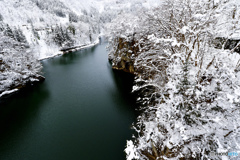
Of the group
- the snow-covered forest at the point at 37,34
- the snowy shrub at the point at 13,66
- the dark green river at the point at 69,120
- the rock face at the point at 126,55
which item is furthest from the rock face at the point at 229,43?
the snowy shrub at the point at 13,66

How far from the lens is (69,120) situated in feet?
50.4

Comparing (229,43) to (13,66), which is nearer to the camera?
(229,43)

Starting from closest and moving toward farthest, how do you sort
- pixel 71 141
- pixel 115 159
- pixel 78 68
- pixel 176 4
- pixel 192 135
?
pixel 192 135, pixel 176 4, pixel 115 159, pixel 71 141, pixel 78 68

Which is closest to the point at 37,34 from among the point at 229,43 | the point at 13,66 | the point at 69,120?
the point at 13,66

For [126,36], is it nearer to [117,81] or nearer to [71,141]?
[117,81]

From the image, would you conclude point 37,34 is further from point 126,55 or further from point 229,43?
point 229,43

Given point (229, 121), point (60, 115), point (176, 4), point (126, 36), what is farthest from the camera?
point (126, 36)

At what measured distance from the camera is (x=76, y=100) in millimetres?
19516

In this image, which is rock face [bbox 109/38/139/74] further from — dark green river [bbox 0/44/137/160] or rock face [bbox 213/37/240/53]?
rock face [bbox 213/37/240/53]

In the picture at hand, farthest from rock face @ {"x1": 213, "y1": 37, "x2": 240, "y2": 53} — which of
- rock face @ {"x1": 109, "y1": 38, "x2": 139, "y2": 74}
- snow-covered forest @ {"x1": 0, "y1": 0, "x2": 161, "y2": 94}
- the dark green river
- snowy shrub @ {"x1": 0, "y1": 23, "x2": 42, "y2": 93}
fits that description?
snowy shrub @ {"x1": 0, "y1": 23, "x2": 42, "y2": 93}

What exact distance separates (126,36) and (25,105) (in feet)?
75.6

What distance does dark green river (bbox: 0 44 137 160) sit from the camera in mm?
11516

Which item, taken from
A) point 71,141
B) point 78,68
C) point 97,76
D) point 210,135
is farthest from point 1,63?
point 210,135

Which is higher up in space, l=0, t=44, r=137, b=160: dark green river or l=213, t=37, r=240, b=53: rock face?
l=213, t=37, r=240, b=53: rock face
